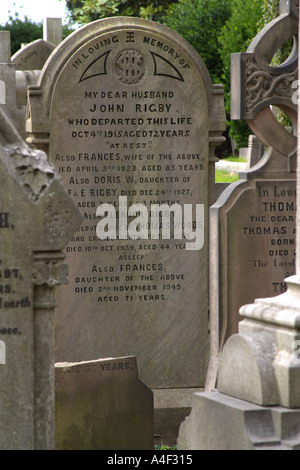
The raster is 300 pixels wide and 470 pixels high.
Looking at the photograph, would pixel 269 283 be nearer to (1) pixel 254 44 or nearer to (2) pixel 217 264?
(2) pixel 217 264

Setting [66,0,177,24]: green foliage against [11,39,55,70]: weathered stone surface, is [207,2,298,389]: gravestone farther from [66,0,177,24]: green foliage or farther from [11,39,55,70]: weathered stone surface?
[66,0,177,24]: green foliage

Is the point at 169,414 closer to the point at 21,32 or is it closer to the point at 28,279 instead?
the point at 28,279

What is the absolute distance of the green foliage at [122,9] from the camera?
93.3ft

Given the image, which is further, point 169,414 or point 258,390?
point 169,414

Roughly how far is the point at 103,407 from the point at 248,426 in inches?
57.6

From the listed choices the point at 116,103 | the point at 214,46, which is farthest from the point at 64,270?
the point at 214,46

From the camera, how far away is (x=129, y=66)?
7.10 metres

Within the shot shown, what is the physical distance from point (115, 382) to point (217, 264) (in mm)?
1319

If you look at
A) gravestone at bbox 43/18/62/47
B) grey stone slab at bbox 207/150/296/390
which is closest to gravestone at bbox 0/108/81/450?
grey stone slab at bbox 207/150/296/390

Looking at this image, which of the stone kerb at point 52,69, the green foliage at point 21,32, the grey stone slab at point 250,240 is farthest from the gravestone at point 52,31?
the green foliage at point 21,32

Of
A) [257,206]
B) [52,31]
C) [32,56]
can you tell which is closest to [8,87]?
[257,206]

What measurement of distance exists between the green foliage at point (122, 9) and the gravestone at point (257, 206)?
21.9m

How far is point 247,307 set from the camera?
16.2 ft

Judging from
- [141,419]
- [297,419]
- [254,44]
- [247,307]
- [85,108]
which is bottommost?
[141,419]
